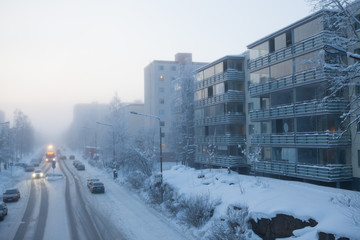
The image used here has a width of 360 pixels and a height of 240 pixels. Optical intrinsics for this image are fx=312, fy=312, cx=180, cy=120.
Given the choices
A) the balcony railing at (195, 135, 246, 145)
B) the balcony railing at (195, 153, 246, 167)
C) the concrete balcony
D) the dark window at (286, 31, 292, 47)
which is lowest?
the balcony railing at (195, 153, 246, 167)

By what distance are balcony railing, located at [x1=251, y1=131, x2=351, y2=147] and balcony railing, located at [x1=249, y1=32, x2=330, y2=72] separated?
683 centimetres

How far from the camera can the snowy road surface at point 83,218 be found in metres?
20.7

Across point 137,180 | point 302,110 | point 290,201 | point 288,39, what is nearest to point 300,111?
point 302,110

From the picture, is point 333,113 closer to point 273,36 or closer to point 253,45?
point 273,36

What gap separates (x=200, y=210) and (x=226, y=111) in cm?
1947

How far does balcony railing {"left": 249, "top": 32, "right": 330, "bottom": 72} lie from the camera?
23969 mm

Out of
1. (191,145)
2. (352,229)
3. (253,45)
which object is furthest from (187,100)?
(352,229)

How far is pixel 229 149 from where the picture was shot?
38.3 meters

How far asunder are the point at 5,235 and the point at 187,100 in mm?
33824

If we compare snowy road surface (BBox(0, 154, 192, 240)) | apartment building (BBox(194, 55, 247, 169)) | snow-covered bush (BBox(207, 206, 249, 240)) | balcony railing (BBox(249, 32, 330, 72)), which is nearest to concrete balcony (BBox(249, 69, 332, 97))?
balcony railing (BBox(249, 32, 330, 72))

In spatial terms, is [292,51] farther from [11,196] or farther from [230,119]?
[11,196]

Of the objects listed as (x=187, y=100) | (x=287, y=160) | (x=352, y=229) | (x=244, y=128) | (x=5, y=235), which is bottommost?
(x=5, y=235)

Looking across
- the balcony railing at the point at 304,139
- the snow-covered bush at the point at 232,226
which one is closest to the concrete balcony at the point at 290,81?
the balcony railing at the point at 304,139

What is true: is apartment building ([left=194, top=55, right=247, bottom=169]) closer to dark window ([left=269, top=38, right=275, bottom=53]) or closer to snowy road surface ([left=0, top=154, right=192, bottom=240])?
dark window ([left=269, top=38, right=275, bottom=53])
